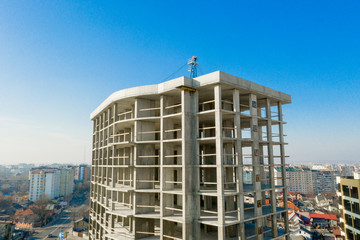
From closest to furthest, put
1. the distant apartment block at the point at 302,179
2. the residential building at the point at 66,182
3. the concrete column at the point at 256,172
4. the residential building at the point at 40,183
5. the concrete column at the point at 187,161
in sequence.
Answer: the concrete column at the point at 187,161
the concrete column at the point at 256,172
the residential building at the point at 40,183
the residential building at the point at 66,182
the distant apartment block at the point at 302,179

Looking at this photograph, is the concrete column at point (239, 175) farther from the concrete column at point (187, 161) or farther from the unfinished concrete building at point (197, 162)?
the concrete column at point (187, 161)

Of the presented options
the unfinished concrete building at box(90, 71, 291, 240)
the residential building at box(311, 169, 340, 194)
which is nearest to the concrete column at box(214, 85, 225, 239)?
the unfinished concrete building at box(90, 71, 291, 240)

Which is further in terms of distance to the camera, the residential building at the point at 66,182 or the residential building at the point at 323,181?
the residential building at the point at 323,181

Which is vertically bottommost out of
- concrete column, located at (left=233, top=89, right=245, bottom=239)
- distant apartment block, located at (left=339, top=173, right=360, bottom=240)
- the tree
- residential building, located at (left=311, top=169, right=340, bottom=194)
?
the tree

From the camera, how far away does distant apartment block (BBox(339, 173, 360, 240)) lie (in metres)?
35.6

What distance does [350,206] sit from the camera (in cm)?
3766

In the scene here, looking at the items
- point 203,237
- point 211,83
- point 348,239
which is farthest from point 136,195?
point 348,239

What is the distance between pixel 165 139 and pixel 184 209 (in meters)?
6.01

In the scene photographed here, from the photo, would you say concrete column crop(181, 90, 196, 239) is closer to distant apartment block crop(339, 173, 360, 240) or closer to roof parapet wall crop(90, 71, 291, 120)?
roof parapet wall crop(90, 71, 291, 120)

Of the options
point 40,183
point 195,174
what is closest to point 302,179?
point 195,174

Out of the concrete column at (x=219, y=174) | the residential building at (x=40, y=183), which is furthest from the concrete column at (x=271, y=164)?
the residential building at (x=40, y=183)

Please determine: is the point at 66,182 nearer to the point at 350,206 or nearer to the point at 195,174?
the point at 350,206

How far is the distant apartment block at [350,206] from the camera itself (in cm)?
3562

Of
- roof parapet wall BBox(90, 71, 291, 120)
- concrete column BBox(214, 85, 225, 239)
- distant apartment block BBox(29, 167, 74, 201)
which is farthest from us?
distant apartment block BBox(29, 167, 74, 201)
